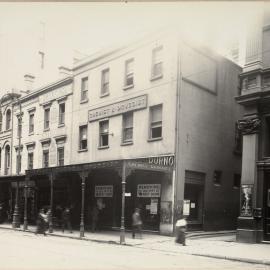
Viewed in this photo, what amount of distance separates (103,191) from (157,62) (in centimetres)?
823

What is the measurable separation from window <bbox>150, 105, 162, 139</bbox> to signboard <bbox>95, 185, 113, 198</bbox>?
14.7 feet

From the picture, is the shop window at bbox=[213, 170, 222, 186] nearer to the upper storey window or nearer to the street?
the upper storey window

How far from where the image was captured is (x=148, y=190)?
24594mm

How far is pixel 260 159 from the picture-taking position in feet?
65.5

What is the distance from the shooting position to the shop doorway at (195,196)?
24.5 metres

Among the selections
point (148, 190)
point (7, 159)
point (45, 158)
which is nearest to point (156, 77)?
point (148, 190)

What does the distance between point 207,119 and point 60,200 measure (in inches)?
468

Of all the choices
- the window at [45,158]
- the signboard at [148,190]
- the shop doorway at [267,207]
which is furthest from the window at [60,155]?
the shop doorway at [267,207]

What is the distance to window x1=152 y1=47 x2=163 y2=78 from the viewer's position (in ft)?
82.6

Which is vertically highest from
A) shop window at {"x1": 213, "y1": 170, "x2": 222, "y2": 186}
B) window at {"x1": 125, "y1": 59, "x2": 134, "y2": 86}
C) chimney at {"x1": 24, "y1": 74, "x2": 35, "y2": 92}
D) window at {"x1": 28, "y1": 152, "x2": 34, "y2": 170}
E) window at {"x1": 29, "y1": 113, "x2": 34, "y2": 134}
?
chimney at {"x1": 24, "y1": 74, "x2": 35, "y2": 92}

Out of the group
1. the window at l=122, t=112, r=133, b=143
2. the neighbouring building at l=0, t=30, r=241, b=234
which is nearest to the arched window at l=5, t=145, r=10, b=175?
the neighbouring building at l=0, t=30, r=241, b=234

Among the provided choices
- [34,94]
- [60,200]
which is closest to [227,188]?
[60,200]

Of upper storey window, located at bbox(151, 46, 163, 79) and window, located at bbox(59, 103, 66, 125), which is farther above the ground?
upper storey window, located at bbox(151, 46, 163, 79)

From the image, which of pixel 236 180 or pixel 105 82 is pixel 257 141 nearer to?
pixel 236 180
